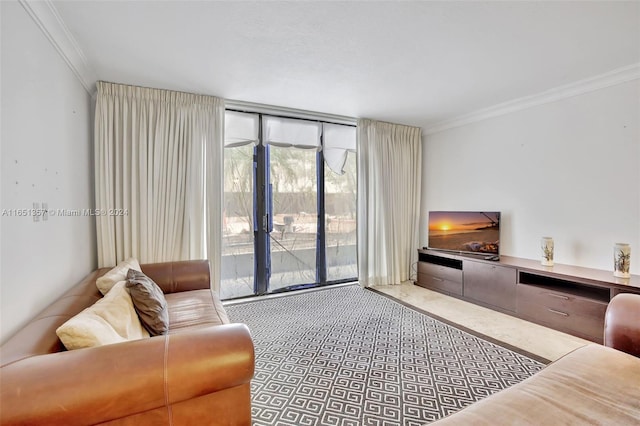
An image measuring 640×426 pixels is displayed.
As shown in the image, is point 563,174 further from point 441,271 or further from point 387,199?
point 387,199

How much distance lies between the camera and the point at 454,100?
11.7 ft

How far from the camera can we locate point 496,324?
118 inches

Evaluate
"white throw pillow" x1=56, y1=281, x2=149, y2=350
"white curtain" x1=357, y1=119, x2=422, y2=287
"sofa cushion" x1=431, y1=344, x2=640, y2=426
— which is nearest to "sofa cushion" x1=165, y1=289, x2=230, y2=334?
"white throw pillow" x1=56, y1=281, x2=149, y2=350

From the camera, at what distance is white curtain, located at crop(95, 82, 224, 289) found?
291 centimetres

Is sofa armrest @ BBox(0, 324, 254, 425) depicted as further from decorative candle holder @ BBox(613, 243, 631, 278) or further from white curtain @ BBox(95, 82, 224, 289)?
decorative candle holder @ BBox(613, 243, 631, 278)

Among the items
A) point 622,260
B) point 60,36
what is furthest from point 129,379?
point 622,260

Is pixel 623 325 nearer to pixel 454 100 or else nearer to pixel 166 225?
pixel 454 100

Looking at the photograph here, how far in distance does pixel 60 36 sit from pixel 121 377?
7.62 feet

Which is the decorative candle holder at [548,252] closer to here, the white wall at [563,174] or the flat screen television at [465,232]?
the white wall at [563,174]

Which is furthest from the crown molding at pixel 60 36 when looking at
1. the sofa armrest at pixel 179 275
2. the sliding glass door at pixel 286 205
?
the sofa armrest at pixel 179 275

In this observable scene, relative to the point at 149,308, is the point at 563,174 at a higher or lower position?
higher

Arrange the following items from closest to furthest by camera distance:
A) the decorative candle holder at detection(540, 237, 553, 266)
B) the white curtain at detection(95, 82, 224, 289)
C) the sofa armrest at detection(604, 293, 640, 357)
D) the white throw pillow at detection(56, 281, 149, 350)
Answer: the white throw pillow at detection(56, 281, 149, 350) < the sofa armrest at detection(604, 293, 640, 357) < the white curtain at detection(95, 82, 224, 289) < the decorative candle holder at detection(540, 237, 553, 266)

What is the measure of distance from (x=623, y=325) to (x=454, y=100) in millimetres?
2816

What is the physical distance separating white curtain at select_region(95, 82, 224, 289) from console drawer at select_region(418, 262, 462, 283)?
9.54 ft
